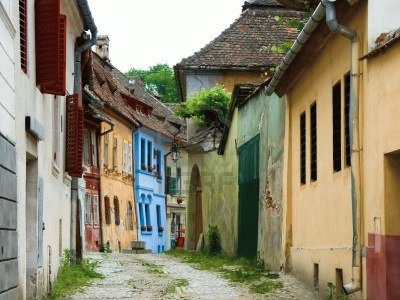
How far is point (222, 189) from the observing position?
2844 cm

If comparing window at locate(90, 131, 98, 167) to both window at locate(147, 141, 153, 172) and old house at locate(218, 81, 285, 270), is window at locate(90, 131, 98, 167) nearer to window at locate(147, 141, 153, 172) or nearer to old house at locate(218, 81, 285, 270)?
window at locate(147, 141, 153, 172)

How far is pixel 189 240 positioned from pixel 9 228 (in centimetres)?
2689

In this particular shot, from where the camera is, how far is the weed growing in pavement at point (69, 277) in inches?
585

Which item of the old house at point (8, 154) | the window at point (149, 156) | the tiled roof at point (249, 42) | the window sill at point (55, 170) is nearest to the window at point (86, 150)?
the tiled roof at point (249, 42)

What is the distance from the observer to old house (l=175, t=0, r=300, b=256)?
98.1 feet

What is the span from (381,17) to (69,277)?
7.89 m

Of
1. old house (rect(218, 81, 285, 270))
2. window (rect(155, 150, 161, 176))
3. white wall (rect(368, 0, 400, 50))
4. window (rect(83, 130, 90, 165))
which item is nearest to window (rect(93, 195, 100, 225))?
window (rect(83, 130, 90, 165))

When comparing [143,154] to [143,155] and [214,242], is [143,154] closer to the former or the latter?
[143,155]

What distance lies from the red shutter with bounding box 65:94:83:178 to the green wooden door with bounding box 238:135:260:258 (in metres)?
5.17

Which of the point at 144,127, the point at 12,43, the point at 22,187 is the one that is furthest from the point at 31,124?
the point at 144,127

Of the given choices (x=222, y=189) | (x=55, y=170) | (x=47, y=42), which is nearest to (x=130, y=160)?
(x=222, y=189)

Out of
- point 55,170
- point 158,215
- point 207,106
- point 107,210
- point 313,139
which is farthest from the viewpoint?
point 158,215

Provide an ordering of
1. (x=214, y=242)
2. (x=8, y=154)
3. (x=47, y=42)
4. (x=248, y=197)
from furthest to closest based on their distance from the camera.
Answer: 1. (x=214, y=242)
2. (x=248, y=197)
3. (x=47, y=42)
4. (x=8, y=154)

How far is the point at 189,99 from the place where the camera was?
32406 millimetres
